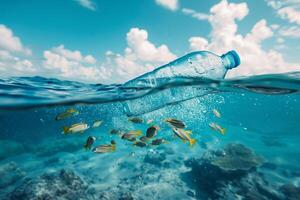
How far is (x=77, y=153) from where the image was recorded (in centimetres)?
2242

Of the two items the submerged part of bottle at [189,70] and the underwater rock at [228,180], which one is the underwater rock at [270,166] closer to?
the underwater rock at [228,180]

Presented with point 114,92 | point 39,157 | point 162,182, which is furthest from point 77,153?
point 114,92

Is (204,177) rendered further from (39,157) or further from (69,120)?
(69,120)

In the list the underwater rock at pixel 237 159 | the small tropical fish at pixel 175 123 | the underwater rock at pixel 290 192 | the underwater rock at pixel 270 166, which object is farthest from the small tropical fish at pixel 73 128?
the underwater rock at pixel 270 166

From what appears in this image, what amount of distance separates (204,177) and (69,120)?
114 feet

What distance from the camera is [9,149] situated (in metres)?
22.8

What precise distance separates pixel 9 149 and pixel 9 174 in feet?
26.8

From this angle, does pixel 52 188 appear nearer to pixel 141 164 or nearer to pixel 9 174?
pixel 9 174

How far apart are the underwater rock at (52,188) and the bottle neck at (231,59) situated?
8259 mm

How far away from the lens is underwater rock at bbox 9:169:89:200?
8996mm

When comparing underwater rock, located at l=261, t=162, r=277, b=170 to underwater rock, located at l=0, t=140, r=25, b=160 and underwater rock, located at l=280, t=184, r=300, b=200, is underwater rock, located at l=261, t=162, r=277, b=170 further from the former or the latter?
underwater rock, located at l=0, t=140, r=25, b=160

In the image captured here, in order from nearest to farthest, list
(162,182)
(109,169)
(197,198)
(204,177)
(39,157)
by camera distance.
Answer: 1. (197,198)
2. (204,177)
3. (162,182)
4. (109,169)
5. (39,157)

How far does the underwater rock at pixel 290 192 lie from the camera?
12.5 meters

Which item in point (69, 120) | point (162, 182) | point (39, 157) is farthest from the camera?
point (69, 120)
